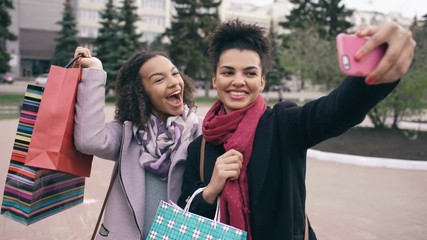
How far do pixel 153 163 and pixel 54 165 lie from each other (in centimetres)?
43

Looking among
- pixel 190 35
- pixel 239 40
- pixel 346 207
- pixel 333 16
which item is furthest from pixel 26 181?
pixel 333 16

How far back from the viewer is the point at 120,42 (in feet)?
81.0

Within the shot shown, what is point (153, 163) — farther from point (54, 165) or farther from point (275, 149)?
point (275, 149)

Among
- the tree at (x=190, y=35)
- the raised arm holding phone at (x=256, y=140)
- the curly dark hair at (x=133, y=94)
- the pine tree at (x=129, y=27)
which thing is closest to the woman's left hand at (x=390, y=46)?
the raised arm holding phone at (x=256, y=140)

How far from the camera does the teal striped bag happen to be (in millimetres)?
1306

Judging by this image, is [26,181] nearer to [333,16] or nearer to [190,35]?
[190,35]

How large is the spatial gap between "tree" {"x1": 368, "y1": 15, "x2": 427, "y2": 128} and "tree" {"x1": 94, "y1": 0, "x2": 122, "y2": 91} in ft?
56.3

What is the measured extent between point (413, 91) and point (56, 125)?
30.2ft

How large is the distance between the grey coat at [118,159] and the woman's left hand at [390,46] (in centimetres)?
104

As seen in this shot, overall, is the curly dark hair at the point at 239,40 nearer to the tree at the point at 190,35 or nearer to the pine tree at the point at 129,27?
the pine tree at the point at 129,27

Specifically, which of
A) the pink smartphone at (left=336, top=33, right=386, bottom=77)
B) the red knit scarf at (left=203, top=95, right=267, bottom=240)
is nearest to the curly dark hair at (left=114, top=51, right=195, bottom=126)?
the red knit scarf at (left=203, top=95, right=267, bottom=240)

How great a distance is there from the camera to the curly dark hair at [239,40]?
1584 millimetres

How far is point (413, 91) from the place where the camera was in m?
9.23

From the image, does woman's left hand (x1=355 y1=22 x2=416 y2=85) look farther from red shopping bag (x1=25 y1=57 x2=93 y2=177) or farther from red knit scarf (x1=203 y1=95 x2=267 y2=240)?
red shopping bag (x1=25 y1=57 x2=93 y2=177)
